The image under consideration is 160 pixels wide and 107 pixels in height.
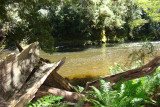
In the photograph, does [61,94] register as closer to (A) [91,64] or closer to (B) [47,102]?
(B) [47,102]

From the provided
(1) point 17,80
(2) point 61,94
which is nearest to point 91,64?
(2) point 61,94

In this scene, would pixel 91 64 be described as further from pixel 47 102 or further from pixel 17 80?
pixel 47 102

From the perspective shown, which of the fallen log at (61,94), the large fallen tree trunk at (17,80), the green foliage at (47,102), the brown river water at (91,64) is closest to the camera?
the green foliage at (47,102)

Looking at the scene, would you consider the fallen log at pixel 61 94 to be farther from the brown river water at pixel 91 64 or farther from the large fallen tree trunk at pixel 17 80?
the brown river water at pixel 91 64

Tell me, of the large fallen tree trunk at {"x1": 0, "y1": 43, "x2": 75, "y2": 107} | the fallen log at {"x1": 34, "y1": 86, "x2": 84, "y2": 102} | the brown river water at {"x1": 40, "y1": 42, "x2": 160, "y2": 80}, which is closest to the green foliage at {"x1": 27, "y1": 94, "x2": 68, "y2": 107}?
the large fallen tree trunk at {"x1": 0, "y1": 43, "x2": 75, "y2": 107}

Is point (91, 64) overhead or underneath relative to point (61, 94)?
underneath

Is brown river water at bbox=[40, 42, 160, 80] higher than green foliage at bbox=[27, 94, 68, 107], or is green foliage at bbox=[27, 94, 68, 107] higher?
green foliage at bbox=[27, 94, 68, 107]

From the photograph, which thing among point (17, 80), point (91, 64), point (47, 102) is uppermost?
point (17, 80)

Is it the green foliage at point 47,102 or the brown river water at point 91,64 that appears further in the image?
the brown river water at point 91,64

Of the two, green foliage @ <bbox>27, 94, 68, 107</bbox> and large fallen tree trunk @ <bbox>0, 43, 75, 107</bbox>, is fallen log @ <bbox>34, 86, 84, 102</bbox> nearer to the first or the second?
large fallen tree trunk @ <bbox>0, 43, 75, 107</bbox>

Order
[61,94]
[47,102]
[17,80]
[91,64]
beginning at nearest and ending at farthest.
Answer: [47,102]
[17,80]
[61,94]
[91,64]

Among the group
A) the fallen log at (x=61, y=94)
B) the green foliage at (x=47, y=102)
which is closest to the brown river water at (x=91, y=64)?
the fallen log at (x=61, y=94)

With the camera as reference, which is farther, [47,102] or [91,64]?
[91,64]

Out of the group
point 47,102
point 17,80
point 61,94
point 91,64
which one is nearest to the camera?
point 47,102
